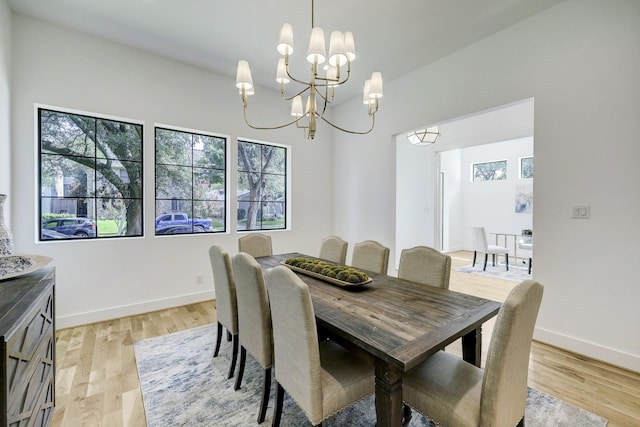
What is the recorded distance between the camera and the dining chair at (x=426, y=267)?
6.63 feet

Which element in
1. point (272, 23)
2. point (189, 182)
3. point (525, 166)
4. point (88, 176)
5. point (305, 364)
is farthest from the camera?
point (525, 166)

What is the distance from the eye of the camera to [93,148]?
3082 millimetres

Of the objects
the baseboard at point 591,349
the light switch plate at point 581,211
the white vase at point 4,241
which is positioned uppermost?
the light switch plate at point 581,211

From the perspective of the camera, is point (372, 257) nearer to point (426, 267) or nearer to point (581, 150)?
point (426, 267)

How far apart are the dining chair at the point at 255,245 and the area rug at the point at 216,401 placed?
3.31 feet

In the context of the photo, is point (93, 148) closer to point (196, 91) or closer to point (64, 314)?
point (196, 91)

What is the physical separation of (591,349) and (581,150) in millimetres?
1655

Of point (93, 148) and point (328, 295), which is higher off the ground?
point (93, 148)

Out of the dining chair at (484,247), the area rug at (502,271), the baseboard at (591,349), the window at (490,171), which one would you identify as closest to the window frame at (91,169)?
the baseboard at (591,349)

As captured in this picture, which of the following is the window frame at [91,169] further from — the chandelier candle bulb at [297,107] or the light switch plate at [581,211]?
the light switch plate at [581,211]

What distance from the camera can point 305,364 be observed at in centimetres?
Result: 124

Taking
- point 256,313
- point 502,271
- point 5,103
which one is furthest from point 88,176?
point 502,271

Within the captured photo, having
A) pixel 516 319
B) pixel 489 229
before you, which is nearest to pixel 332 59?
pixel 516 319

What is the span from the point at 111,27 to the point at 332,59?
8.31 ft
